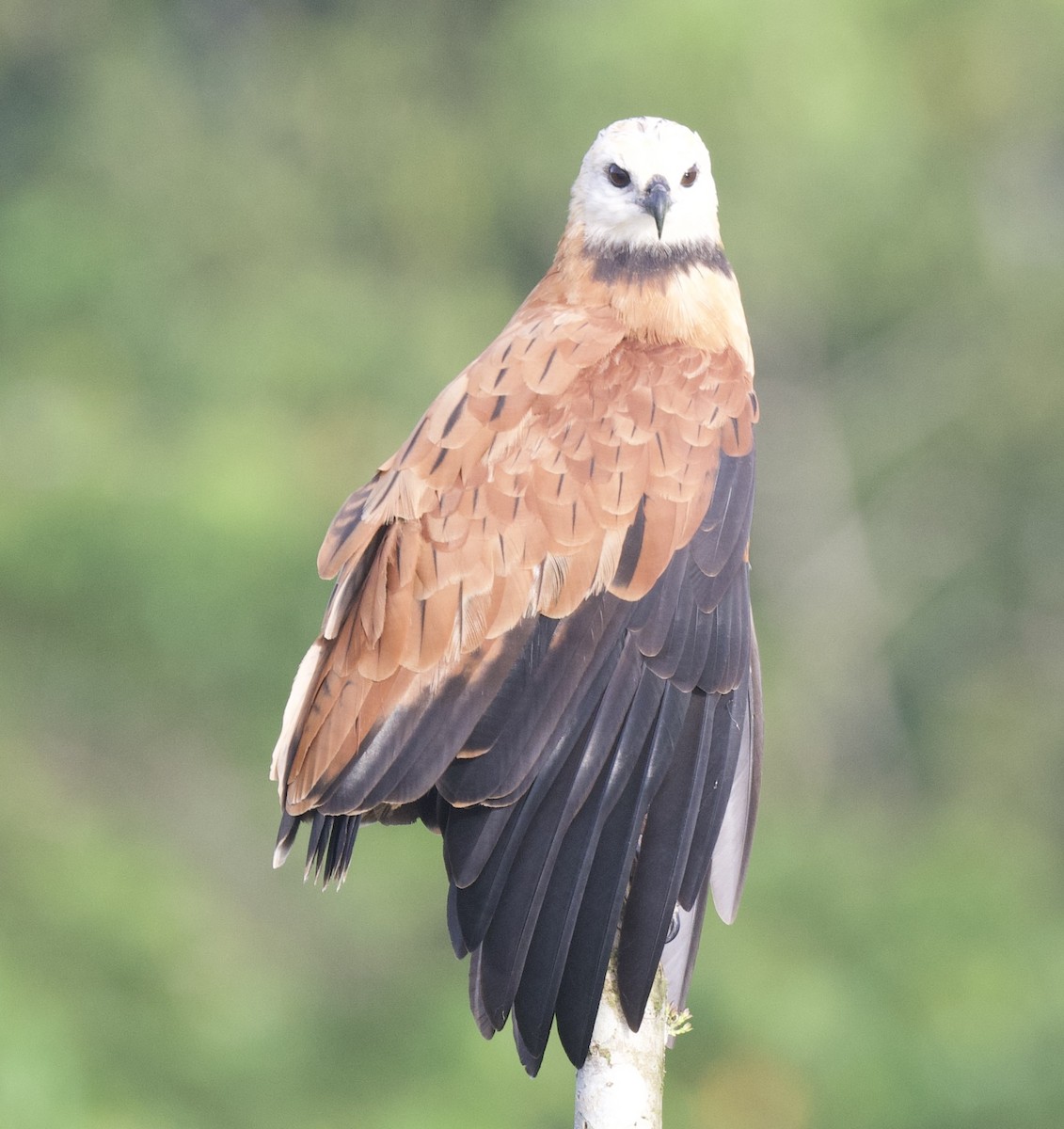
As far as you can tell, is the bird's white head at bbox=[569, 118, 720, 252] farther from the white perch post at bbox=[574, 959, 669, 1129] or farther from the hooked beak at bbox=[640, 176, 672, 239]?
the white perch post at bbox=[574, 959, 669, 1129]

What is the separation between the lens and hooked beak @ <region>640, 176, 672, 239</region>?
3.78 metres

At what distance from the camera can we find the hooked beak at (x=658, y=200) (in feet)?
12.4

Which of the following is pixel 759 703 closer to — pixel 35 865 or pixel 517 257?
pixel 35 865

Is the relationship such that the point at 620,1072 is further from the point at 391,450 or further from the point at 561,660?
the point at 391,450

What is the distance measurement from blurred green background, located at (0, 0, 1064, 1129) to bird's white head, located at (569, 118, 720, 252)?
4269 millimetres

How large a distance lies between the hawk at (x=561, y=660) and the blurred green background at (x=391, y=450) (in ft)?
13.1

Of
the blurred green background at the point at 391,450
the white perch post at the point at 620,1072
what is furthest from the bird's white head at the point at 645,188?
the blurred green background at the point at 391,450

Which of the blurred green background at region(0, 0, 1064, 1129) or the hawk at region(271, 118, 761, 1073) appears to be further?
the blurred green background at region(0, 0, 1064, 1129)

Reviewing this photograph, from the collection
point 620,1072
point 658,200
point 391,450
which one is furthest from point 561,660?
point 391,450

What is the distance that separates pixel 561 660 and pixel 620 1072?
2.67ft

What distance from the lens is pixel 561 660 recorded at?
338 cm

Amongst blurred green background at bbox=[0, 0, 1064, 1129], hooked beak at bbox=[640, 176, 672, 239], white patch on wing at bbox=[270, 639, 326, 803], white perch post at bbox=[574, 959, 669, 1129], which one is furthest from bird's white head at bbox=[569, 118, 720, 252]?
blurred green background at bbox=[0, 0, 1064, 1129]

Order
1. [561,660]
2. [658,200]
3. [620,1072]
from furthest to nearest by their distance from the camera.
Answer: [658,200]
[561,660]
[620,1072]

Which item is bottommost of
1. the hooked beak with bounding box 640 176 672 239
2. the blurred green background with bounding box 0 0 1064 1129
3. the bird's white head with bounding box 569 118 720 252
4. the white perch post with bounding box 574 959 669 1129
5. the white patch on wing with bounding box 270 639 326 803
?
the white perch post with bounding box 574 959 669 1129
